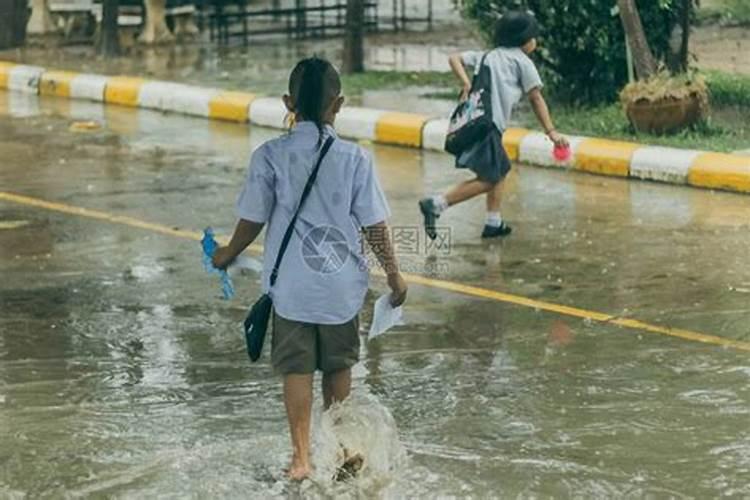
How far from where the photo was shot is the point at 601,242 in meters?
10.4

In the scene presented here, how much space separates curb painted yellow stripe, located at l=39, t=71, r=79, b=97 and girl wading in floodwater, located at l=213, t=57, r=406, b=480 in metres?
11.4

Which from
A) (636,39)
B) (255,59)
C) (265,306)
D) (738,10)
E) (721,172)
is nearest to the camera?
(265,306)

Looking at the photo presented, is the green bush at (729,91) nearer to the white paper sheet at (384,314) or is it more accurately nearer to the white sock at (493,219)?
the white sock at (493,219)

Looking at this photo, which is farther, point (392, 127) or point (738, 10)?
point (738, 10)

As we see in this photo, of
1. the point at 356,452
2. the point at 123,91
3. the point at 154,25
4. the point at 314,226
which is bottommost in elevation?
the point at 356,452

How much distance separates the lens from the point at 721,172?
12.0m

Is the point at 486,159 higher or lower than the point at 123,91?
higher

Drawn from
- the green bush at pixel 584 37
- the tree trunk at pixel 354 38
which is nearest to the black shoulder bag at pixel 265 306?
the green bush at pixel 584 37

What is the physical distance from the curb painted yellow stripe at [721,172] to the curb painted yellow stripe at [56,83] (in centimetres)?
716

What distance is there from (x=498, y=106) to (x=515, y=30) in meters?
0.44

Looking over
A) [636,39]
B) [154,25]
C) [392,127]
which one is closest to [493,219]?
[636,39]

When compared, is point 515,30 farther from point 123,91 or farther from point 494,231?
point 123,91

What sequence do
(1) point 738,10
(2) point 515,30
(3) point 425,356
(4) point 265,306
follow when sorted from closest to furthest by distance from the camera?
1. (4) point 265,306
2. (3) point 425,356
3. (2) point 515,30
4. (1) point 738,10

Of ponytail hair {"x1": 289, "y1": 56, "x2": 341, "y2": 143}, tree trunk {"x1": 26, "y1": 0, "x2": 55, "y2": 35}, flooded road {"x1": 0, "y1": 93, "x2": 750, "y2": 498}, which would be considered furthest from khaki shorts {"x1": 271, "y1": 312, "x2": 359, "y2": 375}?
tree trunk {"x1": 26, "y1": 0, "x2": 55, "y2": 35}
